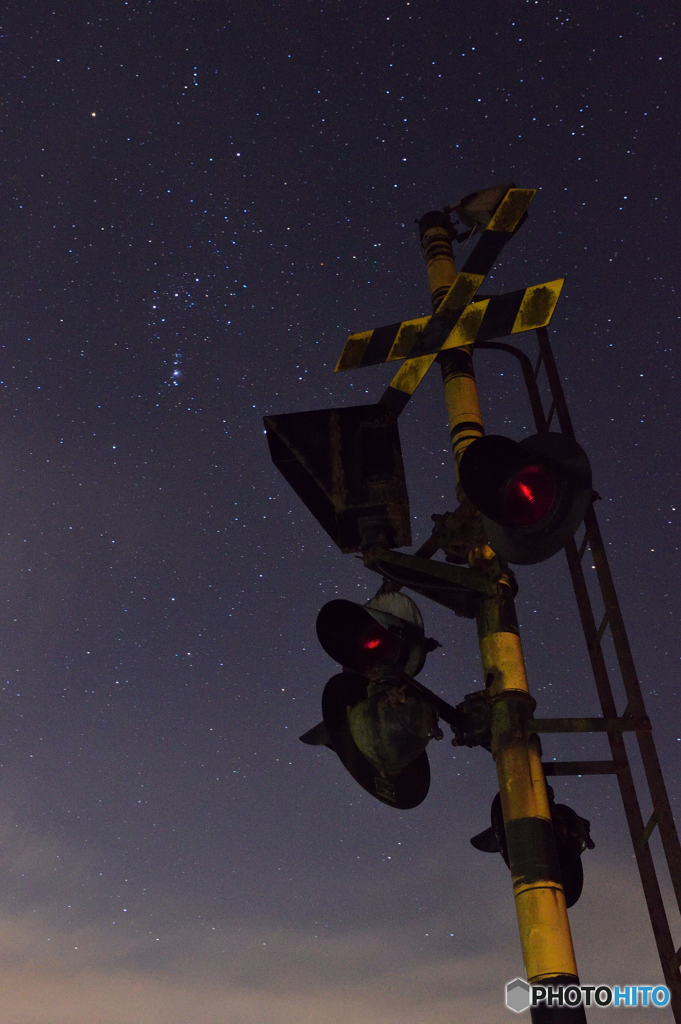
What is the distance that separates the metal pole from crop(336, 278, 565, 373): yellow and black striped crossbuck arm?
71 centimetres

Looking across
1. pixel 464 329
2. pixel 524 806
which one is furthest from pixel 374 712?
pixel 464 329

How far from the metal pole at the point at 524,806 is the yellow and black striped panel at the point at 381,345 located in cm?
76

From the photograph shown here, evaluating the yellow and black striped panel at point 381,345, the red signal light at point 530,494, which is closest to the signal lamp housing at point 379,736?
the red signal light at point 530,494

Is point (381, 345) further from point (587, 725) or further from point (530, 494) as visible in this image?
point (587, 725)


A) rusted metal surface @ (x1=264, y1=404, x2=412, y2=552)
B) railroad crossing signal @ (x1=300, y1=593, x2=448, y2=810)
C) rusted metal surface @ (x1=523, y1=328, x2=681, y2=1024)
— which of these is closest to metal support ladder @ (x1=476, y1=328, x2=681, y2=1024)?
rusted metal surface @ (x1=523, y1=328, x2=681, y2=1024)

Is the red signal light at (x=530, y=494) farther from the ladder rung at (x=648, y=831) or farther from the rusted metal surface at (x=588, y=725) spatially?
the ladder rung at (x=648, y=831)

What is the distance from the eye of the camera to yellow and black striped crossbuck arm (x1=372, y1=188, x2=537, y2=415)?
18.3ft

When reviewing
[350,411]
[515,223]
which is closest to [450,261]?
[515,223]

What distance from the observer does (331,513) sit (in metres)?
5.41

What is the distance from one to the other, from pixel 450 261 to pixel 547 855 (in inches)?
173

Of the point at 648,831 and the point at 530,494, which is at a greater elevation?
the point at 530,494

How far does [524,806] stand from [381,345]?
3076 millimetres

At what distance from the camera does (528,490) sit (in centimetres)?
425

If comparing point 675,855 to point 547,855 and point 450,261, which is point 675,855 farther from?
point 450,261
